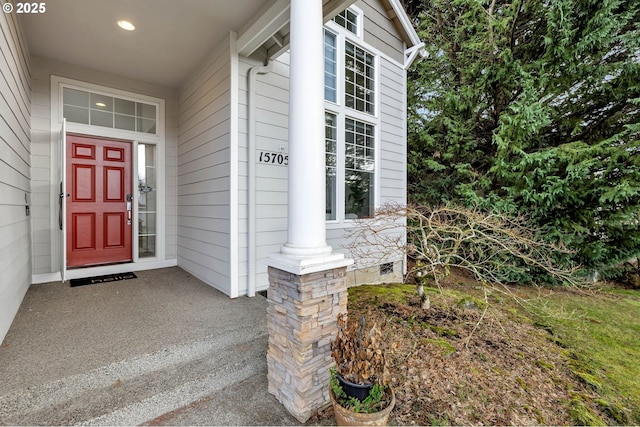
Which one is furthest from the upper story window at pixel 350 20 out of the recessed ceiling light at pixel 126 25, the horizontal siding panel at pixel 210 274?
the horizontal siding panel at pixel 210 274

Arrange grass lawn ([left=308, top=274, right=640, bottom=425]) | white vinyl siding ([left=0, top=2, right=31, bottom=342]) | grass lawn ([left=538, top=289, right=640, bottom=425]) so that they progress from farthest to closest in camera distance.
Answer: white vinyl siding ([left=0, top=2, right=31, bottom=342])
grass lawn ([left=538, top=289, right=640, bottom=425])
grass lawn ([left=308, top=274, right=640, bottom=425])

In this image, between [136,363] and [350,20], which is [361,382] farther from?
[350,20]

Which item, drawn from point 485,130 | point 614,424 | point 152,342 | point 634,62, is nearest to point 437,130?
point 485,130

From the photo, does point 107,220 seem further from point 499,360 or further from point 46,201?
point 499,360

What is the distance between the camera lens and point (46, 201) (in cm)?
372

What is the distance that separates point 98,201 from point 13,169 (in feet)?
5.34

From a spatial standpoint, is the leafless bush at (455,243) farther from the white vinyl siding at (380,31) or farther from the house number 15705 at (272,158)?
the white vinyl siding at (380,31)

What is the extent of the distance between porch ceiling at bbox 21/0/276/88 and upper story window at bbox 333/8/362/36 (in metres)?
1.96

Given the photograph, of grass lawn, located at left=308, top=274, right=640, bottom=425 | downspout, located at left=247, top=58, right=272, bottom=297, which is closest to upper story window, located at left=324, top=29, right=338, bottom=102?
downspout, located at left=247, top=58, right=272, bottom=297

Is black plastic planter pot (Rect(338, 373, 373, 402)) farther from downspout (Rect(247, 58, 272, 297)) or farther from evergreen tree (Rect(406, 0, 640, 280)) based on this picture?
evergreen tree (Rect(406, 0, 640, 280))

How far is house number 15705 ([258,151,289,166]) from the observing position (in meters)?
3.52

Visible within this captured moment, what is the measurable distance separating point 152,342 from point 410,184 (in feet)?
18.4

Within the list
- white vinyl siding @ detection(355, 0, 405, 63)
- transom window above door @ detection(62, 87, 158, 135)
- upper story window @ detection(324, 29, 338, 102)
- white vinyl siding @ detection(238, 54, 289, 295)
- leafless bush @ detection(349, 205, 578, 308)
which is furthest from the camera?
white vinyl siding @ detection(355, 0, 405, 63)

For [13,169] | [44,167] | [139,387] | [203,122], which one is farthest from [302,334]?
[44,167]
